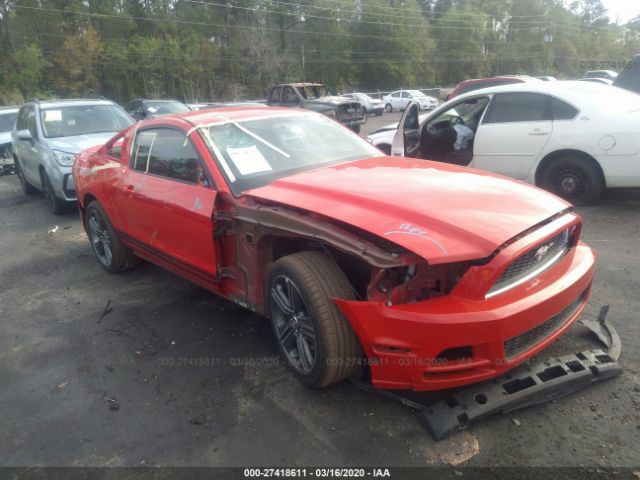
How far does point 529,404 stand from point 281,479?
133 centimetres

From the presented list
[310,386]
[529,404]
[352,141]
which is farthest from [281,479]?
[352,141]

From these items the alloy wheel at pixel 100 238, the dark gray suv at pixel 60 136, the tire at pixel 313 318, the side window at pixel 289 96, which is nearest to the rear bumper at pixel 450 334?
the tire at pixel 313 318

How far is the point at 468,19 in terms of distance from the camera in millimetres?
63969

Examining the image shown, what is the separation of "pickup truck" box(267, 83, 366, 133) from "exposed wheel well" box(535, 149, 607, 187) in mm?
11066

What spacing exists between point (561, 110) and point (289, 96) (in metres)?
13.8

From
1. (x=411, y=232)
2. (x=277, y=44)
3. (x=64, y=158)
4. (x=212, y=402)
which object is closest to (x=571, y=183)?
(x=411, y=232)

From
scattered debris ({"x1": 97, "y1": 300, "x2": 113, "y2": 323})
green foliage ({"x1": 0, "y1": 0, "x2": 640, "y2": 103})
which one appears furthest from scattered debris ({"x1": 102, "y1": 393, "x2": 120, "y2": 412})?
green foliage ({"x1": 0, "y1": 0, "x2": 640, "y2": 103})

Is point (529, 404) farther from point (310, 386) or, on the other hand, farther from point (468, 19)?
point (468, 19)

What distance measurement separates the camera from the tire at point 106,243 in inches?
196

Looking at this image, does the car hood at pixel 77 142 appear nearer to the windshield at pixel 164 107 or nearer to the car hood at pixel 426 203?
the car hood at pixel 426 203

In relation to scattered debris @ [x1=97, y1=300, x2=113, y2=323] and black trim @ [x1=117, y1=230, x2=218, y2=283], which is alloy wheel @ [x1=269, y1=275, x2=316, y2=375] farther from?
scattered debris @ [x1=97, y1=300, x2=113, y2=323]

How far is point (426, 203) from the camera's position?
108 inches

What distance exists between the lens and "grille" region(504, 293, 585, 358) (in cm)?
250

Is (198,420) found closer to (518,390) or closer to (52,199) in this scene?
(518,390)
